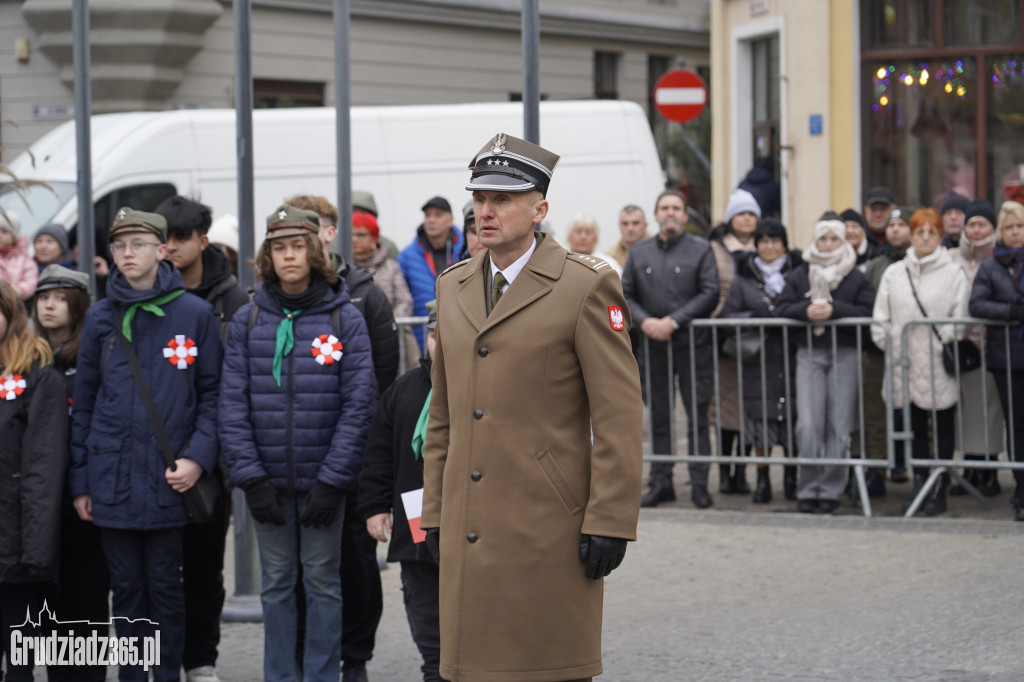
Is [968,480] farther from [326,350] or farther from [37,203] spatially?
[37,203]

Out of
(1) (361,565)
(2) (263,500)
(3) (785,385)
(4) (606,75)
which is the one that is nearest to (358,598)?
(1) (361,565)

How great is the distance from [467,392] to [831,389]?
18.9 feet

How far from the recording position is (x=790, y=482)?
34.0 ft

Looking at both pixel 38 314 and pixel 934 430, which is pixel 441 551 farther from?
pixel 934 430

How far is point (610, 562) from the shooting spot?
177 inches

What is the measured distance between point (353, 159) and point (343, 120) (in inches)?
251

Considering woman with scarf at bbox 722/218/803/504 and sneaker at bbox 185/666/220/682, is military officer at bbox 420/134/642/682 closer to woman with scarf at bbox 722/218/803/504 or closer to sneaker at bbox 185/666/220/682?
sneaker at bbox 185/666/220/682

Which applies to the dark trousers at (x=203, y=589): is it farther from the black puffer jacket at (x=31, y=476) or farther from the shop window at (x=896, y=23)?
the shop window at (x=896, y=23)

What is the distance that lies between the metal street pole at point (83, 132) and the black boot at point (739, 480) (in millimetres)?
4682

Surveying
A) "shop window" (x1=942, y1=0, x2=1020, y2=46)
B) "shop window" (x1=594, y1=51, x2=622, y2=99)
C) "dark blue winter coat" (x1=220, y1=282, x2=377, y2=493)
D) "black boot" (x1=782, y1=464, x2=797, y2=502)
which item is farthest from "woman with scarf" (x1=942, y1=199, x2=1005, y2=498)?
"shop window" (x1=594, y1=51, x2=622, y2=99)

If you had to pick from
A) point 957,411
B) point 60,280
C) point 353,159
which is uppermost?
point 353,159

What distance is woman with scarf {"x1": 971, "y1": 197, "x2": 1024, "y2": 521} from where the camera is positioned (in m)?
9.38

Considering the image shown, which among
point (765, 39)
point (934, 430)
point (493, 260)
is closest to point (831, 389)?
point (934, 430)

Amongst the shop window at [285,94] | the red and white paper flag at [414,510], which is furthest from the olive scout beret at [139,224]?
the shop window at [285,94]
